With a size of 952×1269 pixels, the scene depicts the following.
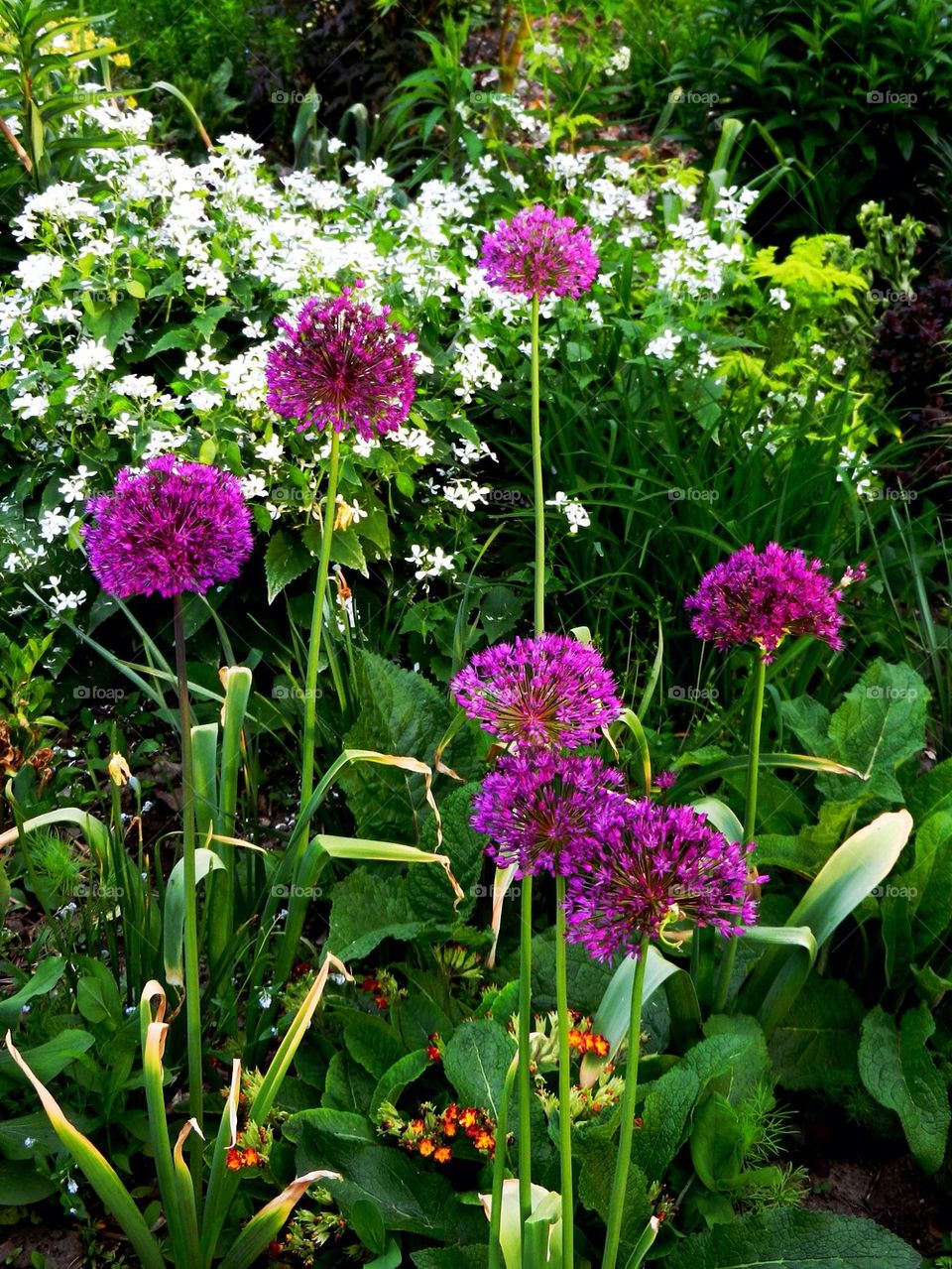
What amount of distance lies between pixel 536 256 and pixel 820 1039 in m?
1.63

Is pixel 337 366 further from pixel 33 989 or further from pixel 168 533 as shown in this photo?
pixel 33 989

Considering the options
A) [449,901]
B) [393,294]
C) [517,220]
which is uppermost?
[517,220]

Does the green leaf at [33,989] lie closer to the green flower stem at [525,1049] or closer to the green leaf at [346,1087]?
the green leaf at [346,1087]

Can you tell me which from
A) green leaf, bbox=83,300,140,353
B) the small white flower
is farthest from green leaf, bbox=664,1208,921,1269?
green leaf, bbox=83,300,140,353

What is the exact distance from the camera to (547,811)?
4.28 feet

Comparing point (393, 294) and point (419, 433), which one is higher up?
point (393, 294)

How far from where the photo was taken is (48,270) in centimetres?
341

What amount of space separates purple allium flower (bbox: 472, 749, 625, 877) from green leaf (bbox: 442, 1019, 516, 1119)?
0.87 metres

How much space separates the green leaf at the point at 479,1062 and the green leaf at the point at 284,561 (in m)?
1.49

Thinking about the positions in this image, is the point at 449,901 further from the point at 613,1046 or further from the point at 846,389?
the point at 846,389

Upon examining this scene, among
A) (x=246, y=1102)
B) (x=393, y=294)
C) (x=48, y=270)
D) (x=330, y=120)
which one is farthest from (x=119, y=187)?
(x=330, y=120)

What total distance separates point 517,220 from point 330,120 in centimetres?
528

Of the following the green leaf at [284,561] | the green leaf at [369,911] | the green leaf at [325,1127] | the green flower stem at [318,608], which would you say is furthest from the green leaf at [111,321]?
the green leaf at [325,1127]

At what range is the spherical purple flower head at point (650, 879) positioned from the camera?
1.26 m
